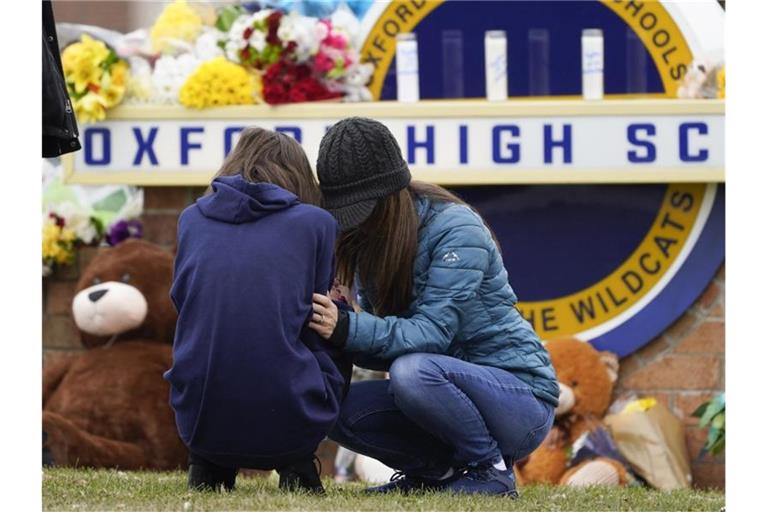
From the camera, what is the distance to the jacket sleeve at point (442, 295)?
3.20 meters

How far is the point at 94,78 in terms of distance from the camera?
5.62 metres

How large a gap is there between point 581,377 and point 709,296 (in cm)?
62

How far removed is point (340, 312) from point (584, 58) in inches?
104

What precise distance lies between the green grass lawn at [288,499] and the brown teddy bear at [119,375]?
60.6 inches

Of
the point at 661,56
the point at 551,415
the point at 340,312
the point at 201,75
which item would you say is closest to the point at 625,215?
the point at 661,56

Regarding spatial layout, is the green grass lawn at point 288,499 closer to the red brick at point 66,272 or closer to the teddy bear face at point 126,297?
the teddy bear face at point 126,297

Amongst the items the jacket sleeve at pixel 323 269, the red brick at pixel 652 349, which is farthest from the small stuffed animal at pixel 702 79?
the jacket sleeve at pixel 323 269

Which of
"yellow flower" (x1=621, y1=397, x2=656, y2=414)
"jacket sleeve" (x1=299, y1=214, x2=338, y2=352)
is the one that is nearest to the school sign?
"yellow flower" (x1=621, y1=397, x2=656, y2=414)

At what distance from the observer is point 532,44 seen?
18.4 ft

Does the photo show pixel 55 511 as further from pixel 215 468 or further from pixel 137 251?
pixel 137 251

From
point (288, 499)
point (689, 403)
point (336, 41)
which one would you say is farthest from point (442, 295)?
point (689, 403)

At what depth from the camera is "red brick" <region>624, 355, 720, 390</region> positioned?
5.55 meters

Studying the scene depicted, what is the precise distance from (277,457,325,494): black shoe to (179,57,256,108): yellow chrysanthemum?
8.56 ft

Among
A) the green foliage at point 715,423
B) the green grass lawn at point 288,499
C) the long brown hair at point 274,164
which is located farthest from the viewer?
the green foliage at point 715,423
